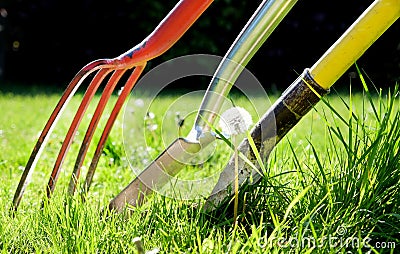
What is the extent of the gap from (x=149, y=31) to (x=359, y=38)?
510 cm

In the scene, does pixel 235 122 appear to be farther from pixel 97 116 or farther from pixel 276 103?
pixel 97 116

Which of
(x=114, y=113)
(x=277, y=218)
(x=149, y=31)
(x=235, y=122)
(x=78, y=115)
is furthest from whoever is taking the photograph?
(x=149, y=31)

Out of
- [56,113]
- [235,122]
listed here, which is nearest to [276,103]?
[235,122]

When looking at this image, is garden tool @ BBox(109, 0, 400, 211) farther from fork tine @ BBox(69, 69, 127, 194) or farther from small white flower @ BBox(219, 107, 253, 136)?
fork tine @ BBox(69, 69, 127, 194)

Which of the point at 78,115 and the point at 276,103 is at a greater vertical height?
the point at 276,103

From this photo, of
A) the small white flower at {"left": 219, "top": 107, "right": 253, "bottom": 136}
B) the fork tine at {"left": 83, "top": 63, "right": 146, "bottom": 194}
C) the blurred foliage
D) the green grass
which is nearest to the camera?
the green grass

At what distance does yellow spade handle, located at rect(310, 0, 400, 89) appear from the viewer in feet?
4.85

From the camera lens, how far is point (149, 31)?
6.47 metres

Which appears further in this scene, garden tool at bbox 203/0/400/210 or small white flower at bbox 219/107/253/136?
small white flower at bbox 219/107/253/136

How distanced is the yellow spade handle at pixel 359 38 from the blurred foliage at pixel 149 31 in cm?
463

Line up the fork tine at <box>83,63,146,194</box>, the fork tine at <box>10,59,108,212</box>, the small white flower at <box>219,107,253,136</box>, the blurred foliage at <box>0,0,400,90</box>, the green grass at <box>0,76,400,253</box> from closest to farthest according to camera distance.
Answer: the green grass at <box>0,76,400,253</box>, the small white flower at <box>219,107,253,136</box>, the fork tine at <box>10,59,108,212</box>, the fork tine at <box>83,63,146,194</box>, the blurred foliage at <box>0,0,400,90</box>

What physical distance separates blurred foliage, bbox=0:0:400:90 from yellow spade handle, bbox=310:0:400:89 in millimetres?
4631

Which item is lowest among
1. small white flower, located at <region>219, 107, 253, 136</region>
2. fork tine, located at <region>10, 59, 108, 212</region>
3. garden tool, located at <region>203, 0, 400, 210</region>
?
fork tine, located at <region>10, 59, 108, 212</region>

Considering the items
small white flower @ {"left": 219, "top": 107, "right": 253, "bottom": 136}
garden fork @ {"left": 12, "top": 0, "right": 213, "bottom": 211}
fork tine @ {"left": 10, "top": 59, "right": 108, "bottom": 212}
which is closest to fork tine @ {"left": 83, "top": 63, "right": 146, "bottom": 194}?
garden fork @ {"left": 12, "top": 0, "right": 213, "bottom": 211}
